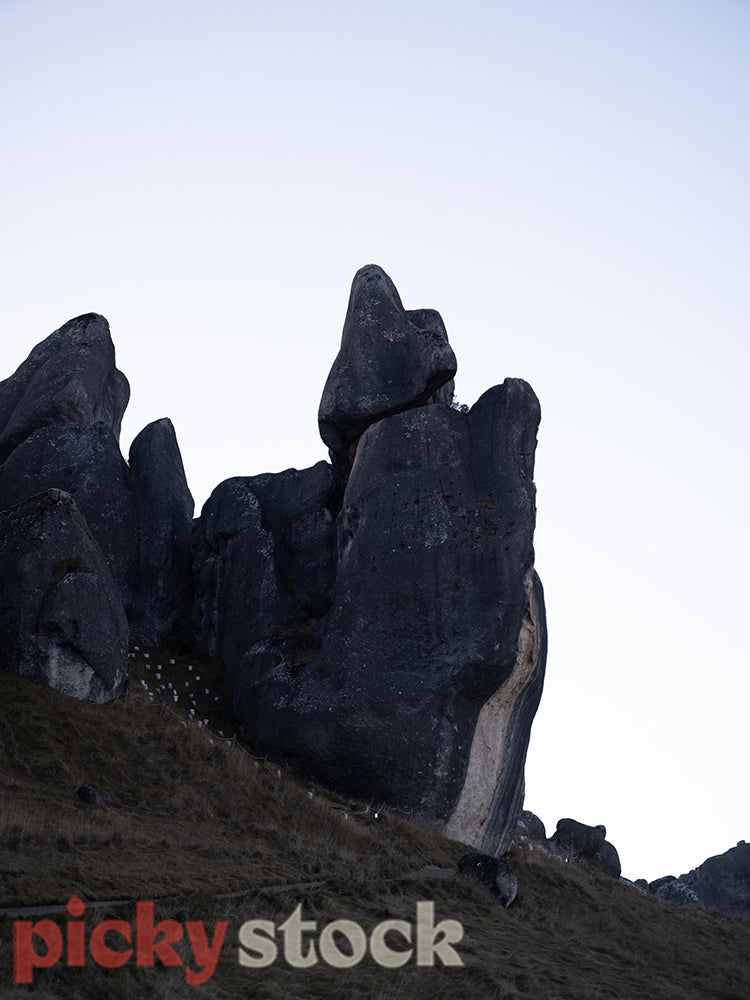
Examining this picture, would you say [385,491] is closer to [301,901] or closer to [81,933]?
[301,901]

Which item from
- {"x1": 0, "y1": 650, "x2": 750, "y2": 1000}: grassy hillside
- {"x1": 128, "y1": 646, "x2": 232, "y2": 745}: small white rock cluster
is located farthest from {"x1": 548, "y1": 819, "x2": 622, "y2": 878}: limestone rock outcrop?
{"x1": 128, "y1": 646, "x2": 232, "y2": 745}: small white rock cluster

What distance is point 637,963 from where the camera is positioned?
722 inches

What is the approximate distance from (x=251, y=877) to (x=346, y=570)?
1322cm

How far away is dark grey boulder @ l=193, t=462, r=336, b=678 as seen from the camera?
3184 cm

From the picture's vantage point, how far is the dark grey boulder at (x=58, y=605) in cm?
2447

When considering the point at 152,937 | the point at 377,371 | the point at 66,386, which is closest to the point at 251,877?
the point at 152,937

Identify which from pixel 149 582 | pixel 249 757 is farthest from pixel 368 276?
pixel 249 757

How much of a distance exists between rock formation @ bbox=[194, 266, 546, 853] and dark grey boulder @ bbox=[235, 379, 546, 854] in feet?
0.15

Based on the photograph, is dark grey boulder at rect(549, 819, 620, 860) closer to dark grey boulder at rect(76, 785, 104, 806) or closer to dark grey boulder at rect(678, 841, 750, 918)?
dark grey boulder at rect(678, 841, 750, 918)

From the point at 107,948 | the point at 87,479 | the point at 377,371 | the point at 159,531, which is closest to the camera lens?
the point at 107,948

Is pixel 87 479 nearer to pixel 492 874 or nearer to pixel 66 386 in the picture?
pixel 66 386

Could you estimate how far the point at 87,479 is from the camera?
34.7 meters

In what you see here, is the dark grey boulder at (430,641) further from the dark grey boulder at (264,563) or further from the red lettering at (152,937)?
the red lettering at (152,937)

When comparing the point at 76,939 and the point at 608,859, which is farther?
the point at 608,859
